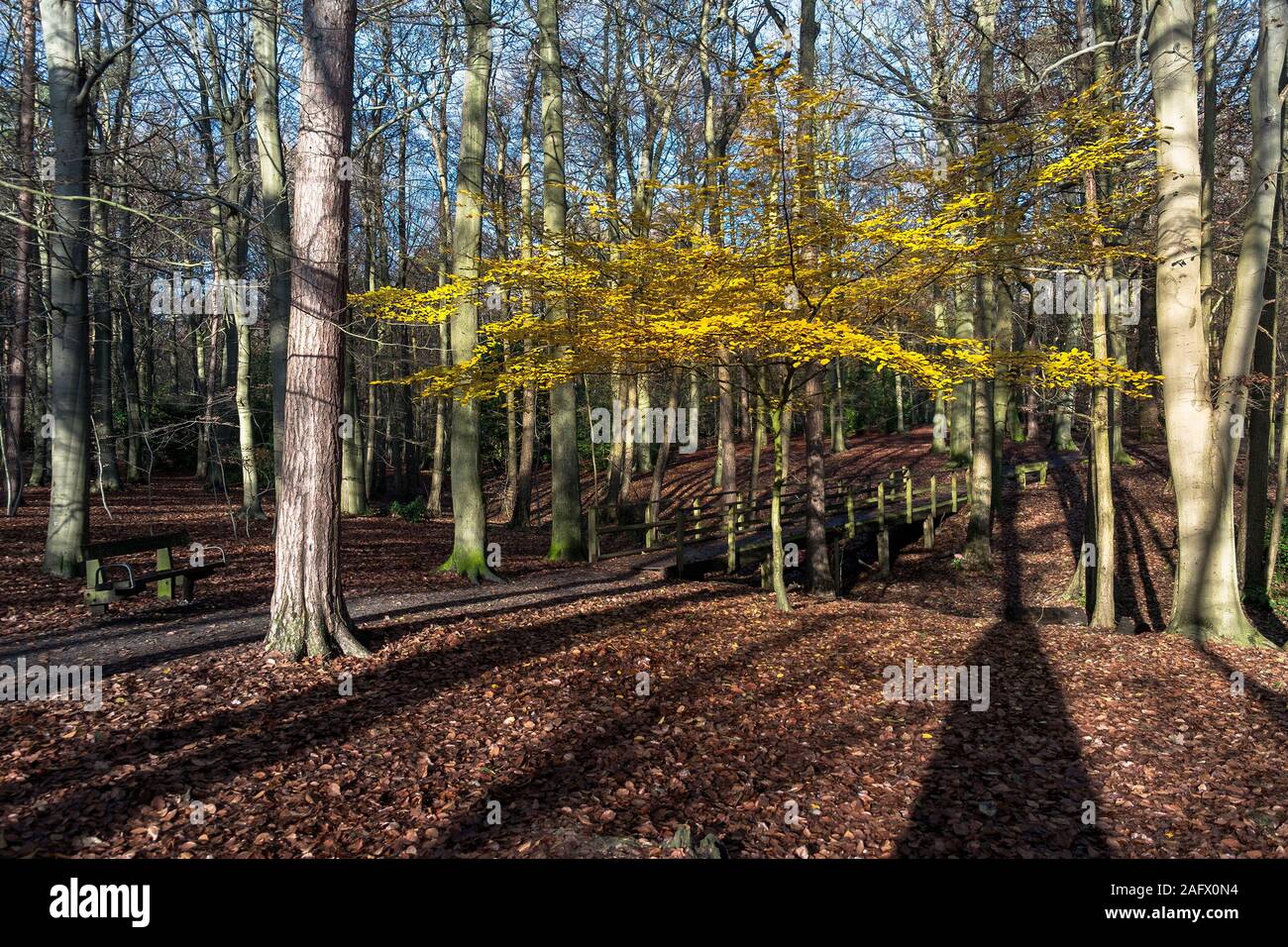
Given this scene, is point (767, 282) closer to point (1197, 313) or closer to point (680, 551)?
point (1197, 313)

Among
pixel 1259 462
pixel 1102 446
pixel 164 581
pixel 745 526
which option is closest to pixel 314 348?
pixel 164 581

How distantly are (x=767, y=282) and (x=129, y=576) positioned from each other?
7.30 m

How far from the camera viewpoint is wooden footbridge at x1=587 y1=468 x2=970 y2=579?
13.9 metres

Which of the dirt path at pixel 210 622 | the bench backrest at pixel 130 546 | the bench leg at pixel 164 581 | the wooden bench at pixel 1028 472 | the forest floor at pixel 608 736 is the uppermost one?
the wooden bench at pixel 1028 472

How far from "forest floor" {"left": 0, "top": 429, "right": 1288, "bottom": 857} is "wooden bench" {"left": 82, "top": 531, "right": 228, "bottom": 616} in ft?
0.82

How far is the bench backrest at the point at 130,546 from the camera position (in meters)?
7.31

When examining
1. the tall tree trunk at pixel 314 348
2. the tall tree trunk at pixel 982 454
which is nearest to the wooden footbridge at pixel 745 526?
the tall tree trunk at pixel 982 454

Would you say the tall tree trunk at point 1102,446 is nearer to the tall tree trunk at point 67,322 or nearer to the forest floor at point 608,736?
the forest floor at point 608,736

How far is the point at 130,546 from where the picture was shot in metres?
7.71

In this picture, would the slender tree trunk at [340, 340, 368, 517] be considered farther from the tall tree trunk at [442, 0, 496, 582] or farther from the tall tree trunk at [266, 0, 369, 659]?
the tall tree trunk at [266, 0, 369, 659]

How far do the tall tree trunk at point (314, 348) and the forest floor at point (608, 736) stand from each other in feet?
1.76

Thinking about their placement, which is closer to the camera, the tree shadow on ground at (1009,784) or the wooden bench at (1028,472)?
the tree shadow on ground at (1009,784)

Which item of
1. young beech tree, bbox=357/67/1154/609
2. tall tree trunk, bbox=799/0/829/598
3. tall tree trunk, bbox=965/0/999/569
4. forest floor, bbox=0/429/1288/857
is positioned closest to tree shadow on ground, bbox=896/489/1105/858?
forest floor, bbox=0/429/1288/857
